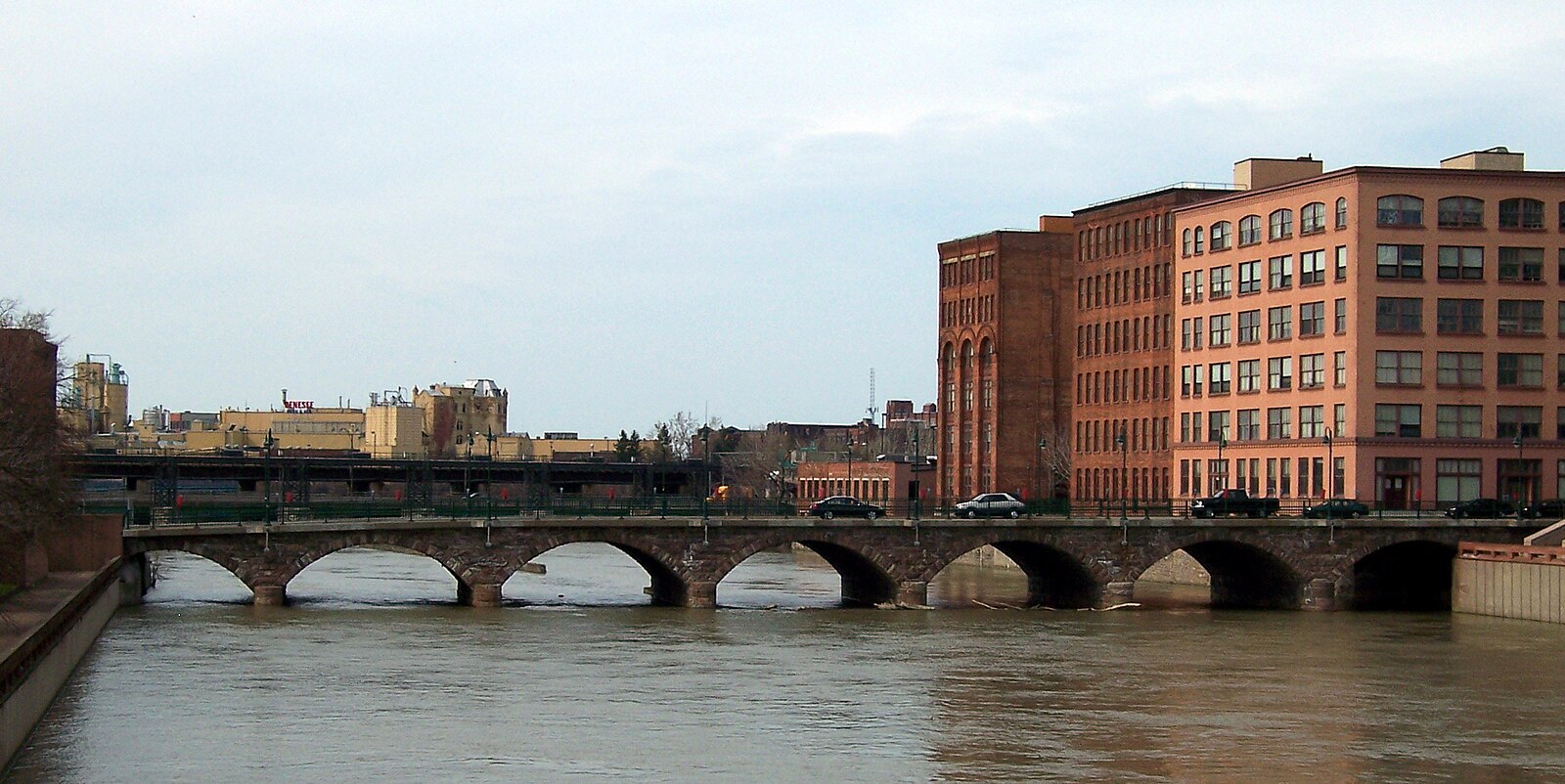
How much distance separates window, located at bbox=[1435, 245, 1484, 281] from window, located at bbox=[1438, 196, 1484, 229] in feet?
3.88

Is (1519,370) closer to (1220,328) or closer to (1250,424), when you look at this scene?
(1250,424)

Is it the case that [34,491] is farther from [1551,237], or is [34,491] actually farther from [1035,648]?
[1551,237]

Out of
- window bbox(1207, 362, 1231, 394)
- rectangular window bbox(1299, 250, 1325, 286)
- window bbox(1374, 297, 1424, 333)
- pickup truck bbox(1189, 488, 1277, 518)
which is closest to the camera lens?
pickup truck bbox(1189, 488, 1277, 518)

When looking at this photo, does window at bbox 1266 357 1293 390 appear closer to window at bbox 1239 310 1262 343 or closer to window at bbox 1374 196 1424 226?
window at bbox 1239 310 1262 343

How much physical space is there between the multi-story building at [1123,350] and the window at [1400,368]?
2109cm

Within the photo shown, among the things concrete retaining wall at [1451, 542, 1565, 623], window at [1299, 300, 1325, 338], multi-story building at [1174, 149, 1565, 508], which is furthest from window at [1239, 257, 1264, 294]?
concrete retaining wall at [1451, 542, 1565, 623]

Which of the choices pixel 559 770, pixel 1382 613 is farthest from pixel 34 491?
pixel 1382 613

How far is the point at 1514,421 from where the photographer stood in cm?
10988

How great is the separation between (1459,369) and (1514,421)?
4.31 metres

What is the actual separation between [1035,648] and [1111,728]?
19730 mm

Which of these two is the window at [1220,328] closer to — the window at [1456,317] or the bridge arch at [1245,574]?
the window at [1456,317]

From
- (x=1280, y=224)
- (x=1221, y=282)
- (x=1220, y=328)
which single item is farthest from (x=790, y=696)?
(x=1221, y=282)

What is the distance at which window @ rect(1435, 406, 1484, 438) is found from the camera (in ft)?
358

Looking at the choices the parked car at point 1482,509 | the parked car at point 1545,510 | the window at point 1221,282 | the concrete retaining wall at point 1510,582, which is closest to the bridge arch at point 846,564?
the concrete retaining wall at point 1510,582
